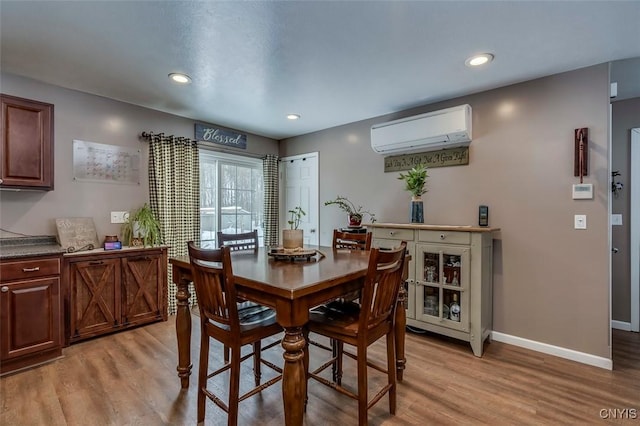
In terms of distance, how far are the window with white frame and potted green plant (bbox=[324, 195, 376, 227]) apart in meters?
1.18

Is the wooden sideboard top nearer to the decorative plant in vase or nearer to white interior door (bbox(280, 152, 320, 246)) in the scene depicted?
the decorative plant in vase

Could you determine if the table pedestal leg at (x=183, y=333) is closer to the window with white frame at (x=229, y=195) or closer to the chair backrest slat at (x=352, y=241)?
the chair backrest slat at (x=352, y=241)

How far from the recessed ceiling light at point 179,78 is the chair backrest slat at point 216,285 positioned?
Answer: 1.74m

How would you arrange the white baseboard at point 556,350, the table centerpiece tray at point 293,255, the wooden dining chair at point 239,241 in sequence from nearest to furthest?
the table centerpiece tray at point 293,255 → the white baseboard at point 556,350 → the wooden dining chair at point 239,241

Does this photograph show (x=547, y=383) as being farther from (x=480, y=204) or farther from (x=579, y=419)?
(x=480, y=204)

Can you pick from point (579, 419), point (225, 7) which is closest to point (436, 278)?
point (579, 419)

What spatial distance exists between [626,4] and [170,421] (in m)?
3.55

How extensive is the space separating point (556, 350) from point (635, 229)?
1624 millimetres

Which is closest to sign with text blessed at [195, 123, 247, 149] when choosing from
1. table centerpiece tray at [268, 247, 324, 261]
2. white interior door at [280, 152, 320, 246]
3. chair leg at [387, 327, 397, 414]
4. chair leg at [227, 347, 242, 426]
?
white interior door at [280, 152, 320, 246]

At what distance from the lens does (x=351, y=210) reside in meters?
4.11

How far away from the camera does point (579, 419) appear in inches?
71.2

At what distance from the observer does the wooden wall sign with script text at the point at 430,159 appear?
3.16 meters

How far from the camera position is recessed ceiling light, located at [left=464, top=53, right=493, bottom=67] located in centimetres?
232

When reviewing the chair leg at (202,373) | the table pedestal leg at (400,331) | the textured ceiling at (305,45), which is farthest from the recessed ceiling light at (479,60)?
the chair leg at (202,373)
